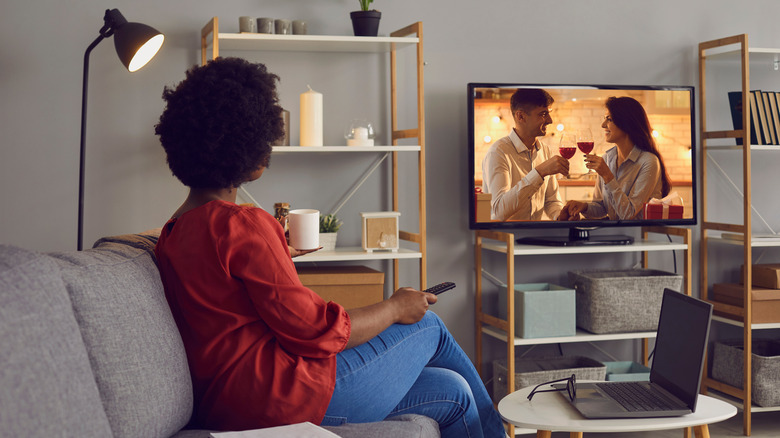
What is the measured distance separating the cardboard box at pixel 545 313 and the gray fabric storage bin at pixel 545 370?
0.15 meters

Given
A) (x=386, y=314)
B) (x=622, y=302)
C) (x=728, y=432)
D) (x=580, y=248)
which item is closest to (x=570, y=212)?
(x=580, y=248)

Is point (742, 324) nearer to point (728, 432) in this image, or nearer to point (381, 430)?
point (728, 432)

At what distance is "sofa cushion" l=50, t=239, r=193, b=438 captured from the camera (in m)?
1.17

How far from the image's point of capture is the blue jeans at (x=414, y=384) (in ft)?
5.07

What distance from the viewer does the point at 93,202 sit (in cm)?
289

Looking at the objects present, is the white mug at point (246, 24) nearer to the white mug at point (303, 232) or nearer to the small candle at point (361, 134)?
the small candle at point (361, 134)

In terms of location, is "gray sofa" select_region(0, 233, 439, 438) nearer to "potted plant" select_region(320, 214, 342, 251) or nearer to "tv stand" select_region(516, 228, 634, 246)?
"potted plant" select_region(320, 214, 342, 251)

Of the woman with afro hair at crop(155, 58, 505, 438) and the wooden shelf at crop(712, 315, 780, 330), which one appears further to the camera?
the wooden shelf at crop(712, 315, 780, 330)

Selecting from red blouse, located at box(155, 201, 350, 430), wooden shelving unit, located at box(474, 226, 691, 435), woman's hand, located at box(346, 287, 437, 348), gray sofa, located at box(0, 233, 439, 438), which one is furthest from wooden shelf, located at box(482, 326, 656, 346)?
red blouse, located at box(155, 201, 350, 430)

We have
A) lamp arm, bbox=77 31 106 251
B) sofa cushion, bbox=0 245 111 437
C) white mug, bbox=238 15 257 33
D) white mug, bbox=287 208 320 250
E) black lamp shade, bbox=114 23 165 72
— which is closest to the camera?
sofa cushion, bbox=0 245 111 437

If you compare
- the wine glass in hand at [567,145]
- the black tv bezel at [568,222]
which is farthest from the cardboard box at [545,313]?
the wine glass in hand at [567,145]

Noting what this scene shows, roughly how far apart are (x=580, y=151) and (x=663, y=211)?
1.53ft

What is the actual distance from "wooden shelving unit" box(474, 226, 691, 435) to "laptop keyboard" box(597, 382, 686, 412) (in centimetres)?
94

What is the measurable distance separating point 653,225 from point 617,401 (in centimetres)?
157
